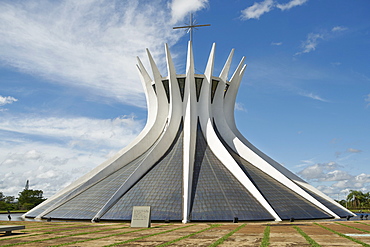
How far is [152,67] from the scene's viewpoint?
35219 mm

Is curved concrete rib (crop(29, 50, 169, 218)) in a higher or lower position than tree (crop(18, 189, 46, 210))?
higher

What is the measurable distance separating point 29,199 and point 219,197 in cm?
4094

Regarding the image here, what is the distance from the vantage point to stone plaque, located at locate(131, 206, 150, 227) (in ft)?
59.4

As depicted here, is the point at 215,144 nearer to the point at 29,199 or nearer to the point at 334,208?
the point at 334,208

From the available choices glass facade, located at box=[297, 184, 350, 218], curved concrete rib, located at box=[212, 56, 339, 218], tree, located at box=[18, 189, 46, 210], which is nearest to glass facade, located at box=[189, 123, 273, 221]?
curved concrete rib, located at box=[212, 56, 339, 218]

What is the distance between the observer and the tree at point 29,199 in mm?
51981

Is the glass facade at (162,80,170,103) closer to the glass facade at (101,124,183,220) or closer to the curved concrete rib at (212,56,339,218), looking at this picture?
the curved concrete rib at (212,56,339,218)

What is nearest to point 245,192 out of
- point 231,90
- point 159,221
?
point 159,221

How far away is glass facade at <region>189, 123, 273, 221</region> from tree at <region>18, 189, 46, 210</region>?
3584 centimetres

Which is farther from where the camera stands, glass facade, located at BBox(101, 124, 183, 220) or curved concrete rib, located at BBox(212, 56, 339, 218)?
curved concrete rib, located at BBox(212, 56, 339, 218)

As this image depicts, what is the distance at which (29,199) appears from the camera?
173ft

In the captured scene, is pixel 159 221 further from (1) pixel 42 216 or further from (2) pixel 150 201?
(1) pixel 42 216

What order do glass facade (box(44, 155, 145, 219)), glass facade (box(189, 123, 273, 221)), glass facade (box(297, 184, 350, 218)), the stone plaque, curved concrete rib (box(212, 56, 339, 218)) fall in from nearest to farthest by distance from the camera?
the stone plaque
glass facade (box(189, 123, 273, 221))
glass facade (box(44, 155, 145, 219))
glass facade (box(297, 184, 350, 218))
curved concrete rib (box(212, 56, 339, 218))

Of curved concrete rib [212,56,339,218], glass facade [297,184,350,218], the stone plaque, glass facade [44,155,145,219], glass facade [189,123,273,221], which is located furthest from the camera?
curved concrete rib [212,56,339,218]
